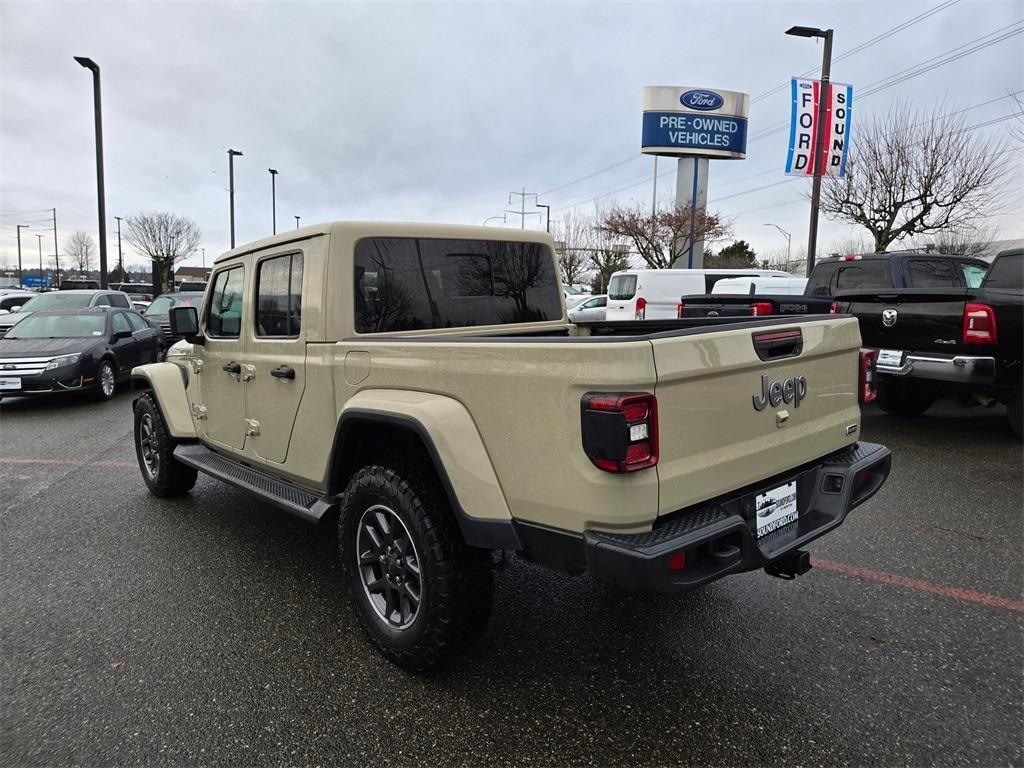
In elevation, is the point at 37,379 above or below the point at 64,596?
above

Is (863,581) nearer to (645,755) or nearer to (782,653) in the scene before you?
(782,653)

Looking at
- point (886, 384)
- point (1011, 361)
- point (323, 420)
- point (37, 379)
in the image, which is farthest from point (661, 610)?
point (37, 379)

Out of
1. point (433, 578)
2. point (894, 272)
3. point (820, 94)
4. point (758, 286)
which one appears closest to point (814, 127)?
point (820, 94)

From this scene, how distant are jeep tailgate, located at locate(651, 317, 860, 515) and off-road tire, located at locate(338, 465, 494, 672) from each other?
32.4 inches

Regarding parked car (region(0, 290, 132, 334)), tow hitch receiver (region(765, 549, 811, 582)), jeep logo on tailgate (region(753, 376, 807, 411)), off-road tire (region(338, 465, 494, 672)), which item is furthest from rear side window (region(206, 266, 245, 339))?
parked car (region(0, 290, 132, 334))

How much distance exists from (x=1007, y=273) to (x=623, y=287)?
12.0 metres

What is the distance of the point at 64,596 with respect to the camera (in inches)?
139

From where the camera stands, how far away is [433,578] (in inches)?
99.9

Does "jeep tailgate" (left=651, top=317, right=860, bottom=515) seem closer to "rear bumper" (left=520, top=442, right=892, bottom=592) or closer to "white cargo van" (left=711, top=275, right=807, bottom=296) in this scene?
"rear bumper" (left=520, top=442, right=892, bottom=592)

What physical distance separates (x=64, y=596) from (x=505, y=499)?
2.69m

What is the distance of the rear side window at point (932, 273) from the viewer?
8977mm

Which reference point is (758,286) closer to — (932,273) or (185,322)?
(932,273)

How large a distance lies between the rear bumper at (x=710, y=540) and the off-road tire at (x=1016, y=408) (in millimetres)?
4791

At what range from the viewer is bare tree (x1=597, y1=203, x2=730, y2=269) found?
3622 cm
